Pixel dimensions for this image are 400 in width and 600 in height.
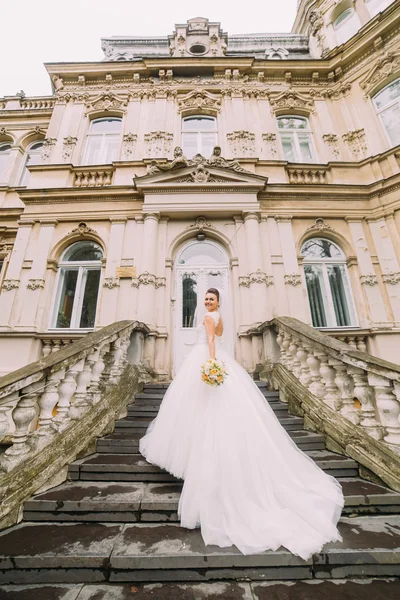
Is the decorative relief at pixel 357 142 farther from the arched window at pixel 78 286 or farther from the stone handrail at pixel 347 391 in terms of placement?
the arched window at pixel 78 286

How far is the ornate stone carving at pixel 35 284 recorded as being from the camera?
7027mm

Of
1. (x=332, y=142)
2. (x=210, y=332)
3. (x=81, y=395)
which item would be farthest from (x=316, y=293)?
(x=81, y=395)

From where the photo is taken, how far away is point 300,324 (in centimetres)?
469

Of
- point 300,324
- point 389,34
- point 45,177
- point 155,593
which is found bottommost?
point 155,593

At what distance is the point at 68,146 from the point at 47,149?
2.14 feet

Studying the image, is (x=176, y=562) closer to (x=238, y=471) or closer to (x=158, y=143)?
(x=238, y=471)

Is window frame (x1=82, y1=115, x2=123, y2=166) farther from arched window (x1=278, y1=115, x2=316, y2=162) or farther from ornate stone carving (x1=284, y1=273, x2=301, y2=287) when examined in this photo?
ornate stone carving (x1=284, y1=273, x2=301, y2=287)

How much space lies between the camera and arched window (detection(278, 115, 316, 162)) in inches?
356

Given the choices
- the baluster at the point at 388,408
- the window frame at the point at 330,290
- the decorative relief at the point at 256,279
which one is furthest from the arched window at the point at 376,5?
the baluster at the point at 388,408

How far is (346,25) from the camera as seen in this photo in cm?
1034

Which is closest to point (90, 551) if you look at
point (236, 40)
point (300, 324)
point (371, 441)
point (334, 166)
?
point (371, 441)

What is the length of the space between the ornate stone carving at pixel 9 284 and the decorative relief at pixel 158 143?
17.4ft

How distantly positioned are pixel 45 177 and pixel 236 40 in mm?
11252

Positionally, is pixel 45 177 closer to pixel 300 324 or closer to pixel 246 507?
pixel 300 324
